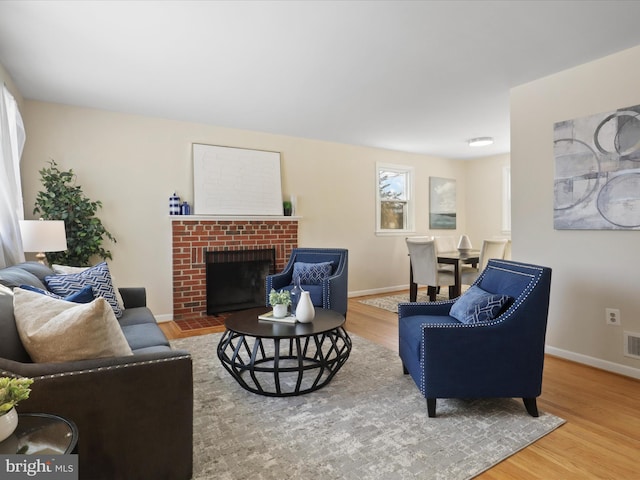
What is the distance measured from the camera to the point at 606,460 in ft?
5.66

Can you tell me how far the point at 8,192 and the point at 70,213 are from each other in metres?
0.87

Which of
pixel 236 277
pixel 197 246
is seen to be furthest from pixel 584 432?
pixel 197 246

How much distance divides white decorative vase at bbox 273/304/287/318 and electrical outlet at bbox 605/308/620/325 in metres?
2.48

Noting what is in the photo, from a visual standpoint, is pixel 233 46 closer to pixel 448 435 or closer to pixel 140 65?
pixel 140 65

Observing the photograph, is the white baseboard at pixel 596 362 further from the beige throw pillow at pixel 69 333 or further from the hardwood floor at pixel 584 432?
the beige throw pillow at pixel 69 333

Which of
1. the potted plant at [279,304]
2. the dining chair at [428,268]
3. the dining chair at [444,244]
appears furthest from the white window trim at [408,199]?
the potted plant at [279,304]

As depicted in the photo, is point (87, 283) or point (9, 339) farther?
point (87, 283)

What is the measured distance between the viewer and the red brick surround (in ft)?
14.4

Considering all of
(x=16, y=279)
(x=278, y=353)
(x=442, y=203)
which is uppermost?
(x=442, y=203)

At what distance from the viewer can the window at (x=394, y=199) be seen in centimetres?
616

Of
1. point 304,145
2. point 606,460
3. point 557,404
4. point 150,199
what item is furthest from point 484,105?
point 150,199

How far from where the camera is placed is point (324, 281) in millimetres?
3812

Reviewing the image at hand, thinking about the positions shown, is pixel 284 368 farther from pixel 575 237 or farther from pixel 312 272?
pixel 575 237

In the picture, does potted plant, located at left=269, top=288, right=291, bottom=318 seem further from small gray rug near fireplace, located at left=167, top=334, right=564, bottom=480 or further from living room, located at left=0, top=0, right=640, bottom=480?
living room, located at left=0, top=0, right=640, bottom=480
